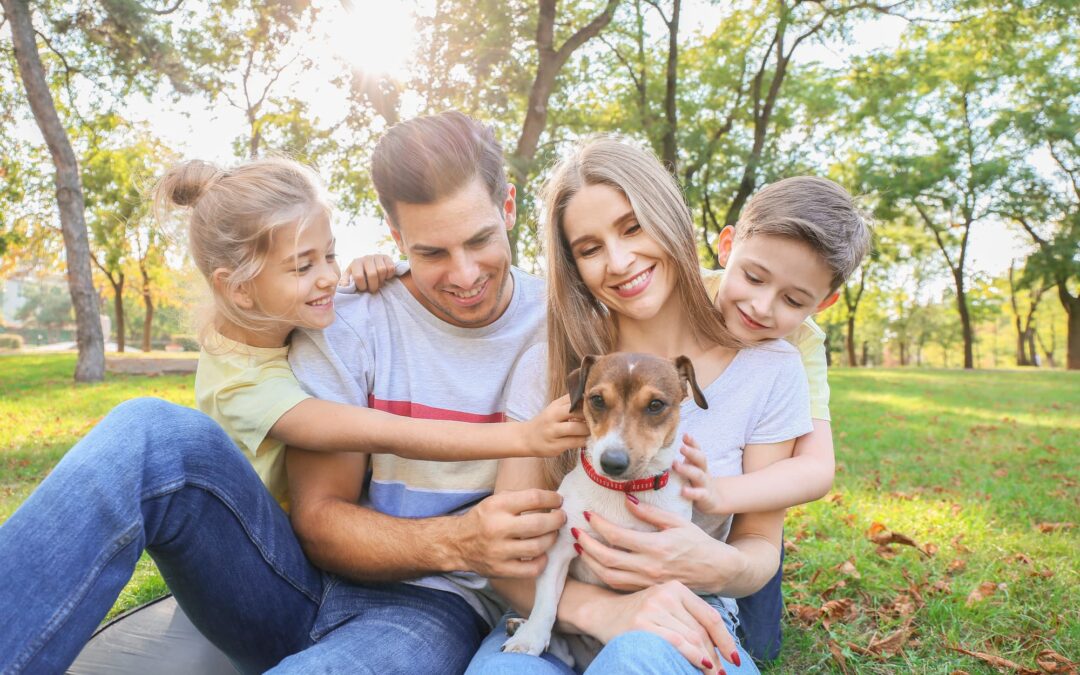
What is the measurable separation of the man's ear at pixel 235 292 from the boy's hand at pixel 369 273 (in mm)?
450

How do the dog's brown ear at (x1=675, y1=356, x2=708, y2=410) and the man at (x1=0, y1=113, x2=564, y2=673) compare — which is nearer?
the man at (x1=0, y1=113, x2=564, y2=673)

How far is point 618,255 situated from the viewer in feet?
9.18

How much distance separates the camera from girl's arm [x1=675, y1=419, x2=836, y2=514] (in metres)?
2.55

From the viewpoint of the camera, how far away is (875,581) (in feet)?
14.4

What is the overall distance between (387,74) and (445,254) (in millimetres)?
11244

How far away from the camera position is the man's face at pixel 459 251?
9.75 feet

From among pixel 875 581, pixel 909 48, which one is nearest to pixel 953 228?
pixel 909 48

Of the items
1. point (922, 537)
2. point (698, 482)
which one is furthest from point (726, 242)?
point (922, 537)

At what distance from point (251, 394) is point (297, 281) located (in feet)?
1.67

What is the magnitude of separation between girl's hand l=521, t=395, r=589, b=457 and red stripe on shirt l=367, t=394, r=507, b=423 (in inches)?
23.0

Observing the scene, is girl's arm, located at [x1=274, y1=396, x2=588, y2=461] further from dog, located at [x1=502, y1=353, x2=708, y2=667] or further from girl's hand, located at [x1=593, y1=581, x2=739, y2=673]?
girl's hand, located at [x1=593, y1=581, x2=739, y2=673]

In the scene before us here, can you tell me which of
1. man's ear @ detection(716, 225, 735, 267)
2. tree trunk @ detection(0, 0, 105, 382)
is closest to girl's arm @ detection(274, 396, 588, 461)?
man's ear @ detection(716, 225, 735, 267)

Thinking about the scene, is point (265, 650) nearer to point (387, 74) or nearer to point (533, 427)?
point (533, 427)

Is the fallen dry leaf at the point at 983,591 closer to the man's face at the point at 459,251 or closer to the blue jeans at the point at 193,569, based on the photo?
the blue jeans at the point at 193,569
